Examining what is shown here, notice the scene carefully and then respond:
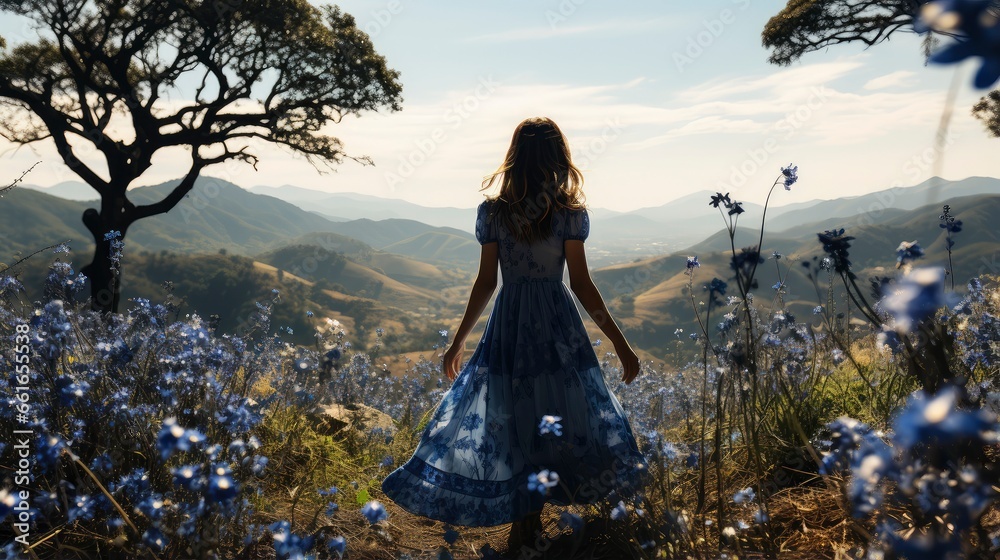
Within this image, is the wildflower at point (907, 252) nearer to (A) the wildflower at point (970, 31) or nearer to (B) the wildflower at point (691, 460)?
(A) the wildflower at point (970, 31)

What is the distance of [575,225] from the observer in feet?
9.82

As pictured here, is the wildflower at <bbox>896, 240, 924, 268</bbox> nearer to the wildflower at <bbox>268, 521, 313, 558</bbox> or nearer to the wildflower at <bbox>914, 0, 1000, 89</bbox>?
the wildflower at <bbox>914, 0, 1000, 89</bbox>

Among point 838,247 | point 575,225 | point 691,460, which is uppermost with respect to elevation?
point 575,225

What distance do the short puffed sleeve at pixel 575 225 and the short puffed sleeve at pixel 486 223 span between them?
35cm

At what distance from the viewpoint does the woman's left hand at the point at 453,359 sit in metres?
3.16

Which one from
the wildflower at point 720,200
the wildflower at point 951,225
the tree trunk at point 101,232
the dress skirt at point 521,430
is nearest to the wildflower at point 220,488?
the dress skirt at point 521,430

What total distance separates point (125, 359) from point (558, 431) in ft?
6.42

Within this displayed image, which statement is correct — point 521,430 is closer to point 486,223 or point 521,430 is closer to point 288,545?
point 486,223

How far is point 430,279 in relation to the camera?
183 m

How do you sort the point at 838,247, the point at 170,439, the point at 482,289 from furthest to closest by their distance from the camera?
Answer: the point at 482,289
the point at 838,247
the point at 170,439

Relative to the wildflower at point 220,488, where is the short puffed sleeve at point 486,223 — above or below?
above

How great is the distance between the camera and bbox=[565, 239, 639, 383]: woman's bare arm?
2.93 metres

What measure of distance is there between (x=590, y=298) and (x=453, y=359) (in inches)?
31.1

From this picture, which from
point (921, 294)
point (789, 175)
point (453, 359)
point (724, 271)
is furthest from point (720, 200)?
point (724, 271)
